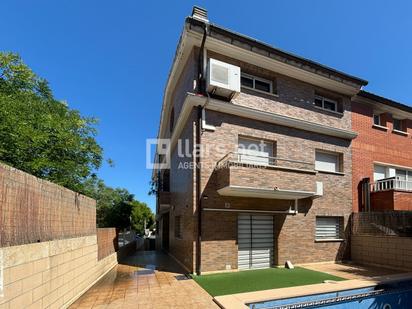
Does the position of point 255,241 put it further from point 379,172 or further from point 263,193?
point 379,172

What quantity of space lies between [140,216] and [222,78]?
42.8m

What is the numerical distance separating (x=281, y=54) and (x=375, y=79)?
23.0 ft

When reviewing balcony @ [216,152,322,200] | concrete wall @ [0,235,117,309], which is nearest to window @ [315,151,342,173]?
balcony @ [216,152,322,200]

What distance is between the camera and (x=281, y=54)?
1259 centimetres

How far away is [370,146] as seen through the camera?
15492mm

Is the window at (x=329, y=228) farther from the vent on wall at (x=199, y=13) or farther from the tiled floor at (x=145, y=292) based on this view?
the vent on wall at (x=199, y=13)

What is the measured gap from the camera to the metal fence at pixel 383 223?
1209cm

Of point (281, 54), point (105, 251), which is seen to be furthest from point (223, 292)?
point (281, 54)

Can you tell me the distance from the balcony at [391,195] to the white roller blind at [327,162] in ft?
8.03

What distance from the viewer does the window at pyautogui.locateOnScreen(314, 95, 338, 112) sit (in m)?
14.6

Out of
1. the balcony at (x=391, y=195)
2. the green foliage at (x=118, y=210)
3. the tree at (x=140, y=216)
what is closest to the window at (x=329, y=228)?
the balcony at (x=391, y=195)

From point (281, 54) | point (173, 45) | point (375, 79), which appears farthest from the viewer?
point (375, 79)

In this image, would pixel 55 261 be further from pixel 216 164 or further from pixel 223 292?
pixel 216 164

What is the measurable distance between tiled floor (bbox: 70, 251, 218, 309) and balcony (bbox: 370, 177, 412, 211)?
34.4 ft
